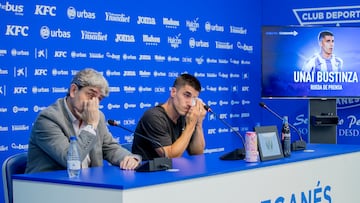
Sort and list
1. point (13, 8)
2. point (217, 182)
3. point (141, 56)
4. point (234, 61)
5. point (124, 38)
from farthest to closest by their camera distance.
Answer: point (234, 61), point (141, 56), point (124, 38), point (13, 8), point (217, 182)

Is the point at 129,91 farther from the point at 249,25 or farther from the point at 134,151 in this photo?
the point at 249,25

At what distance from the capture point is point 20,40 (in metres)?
4.62

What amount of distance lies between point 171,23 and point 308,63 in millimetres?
1429

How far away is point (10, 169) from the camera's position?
3.42 metres

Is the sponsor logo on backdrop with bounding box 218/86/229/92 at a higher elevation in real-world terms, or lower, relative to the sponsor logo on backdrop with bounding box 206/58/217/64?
lower

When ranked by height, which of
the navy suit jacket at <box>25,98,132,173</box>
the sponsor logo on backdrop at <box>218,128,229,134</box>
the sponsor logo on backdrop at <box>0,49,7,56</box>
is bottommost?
the sponsor logo on backdrop at <box>218,128,229,134</box>

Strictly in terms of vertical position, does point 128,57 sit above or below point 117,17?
below

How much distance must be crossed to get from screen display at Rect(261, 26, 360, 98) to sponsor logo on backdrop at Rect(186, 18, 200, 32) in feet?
2.17

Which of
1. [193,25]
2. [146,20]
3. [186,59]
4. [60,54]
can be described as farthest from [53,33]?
[193,25]

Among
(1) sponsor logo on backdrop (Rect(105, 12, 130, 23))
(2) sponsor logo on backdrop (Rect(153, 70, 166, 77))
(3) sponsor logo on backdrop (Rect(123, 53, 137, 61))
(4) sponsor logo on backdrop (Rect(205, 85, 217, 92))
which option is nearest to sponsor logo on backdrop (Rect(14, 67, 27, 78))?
(1) sponsor logo on backdrop (Rect(105, 12, 130, 23))

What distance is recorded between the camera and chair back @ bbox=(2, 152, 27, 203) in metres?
3.34

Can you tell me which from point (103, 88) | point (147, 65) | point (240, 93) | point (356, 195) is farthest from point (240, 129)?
point (103, 88)

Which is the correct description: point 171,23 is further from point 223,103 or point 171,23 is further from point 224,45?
point 223,103

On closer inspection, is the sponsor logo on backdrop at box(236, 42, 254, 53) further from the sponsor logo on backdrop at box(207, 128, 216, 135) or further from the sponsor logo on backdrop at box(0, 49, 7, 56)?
the sponsor logo on backdrop at box(0, 49, 7, 56)
